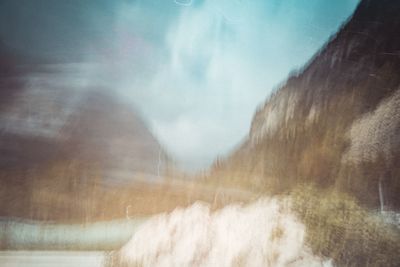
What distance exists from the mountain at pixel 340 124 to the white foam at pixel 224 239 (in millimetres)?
228

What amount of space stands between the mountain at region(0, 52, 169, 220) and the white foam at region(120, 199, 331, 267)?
1.14ft

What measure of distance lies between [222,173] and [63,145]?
1089mm

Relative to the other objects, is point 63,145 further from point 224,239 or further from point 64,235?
point 224,239

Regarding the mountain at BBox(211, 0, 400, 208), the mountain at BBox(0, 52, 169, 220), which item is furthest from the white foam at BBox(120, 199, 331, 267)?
the mountain at BBox(0, 52, 169, 220)

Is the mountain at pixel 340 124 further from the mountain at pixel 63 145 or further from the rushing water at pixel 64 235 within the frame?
the rushing water at pixel 64 235

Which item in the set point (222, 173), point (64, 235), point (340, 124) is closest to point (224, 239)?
point (222, 173)

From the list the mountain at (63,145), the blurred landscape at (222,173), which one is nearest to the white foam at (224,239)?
the blurred landscape at (222,173)

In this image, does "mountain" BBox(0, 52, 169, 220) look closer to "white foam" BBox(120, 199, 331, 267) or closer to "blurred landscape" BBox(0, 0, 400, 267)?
"blurred landscape" BBox(0, 0, 400, 267)

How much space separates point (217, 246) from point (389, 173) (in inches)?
53.3

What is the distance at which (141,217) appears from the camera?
111 inches

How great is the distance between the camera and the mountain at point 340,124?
9.74 ft

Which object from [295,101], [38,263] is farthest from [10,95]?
[295,101]

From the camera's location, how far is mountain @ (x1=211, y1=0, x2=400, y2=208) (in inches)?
117

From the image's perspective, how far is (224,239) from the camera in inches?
112
